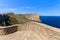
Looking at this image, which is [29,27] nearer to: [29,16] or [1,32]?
[1,32]

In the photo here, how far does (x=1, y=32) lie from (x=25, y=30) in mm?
1811

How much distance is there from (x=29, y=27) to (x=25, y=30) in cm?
51

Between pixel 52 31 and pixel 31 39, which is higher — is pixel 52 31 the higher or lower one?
the higher one

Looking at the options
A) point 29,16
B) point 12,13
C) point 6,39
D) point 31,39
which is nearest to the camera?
point 31,39

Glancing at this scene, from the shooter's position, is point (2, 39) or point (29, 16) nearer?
point (2, 39)

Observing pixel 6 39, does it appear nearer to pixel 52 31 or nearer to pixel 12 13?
pixel 52 31

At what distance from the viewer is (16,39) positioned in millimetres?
7336

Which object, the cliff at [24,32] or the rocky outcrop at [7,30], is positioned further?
the rocky outcrop at [7,30]

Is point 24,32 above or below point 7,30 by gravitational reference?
below

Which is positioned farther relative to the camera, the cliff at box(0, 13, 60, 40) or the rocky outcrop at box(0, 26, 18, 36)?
the rocky outcrop at box(0, 26, 18, 36)

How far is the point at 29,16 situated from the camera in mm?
20656

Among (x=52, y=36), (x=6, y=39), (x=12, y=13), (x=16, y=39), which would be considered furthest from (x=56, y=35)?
(x=12, y=13)

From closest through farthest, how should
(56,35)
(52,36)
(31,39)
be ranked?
(56,35) → (52,36) → (31,39)

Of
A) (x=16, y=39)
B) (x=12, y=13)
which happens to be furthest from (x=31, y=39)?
(x=12, y=13)
